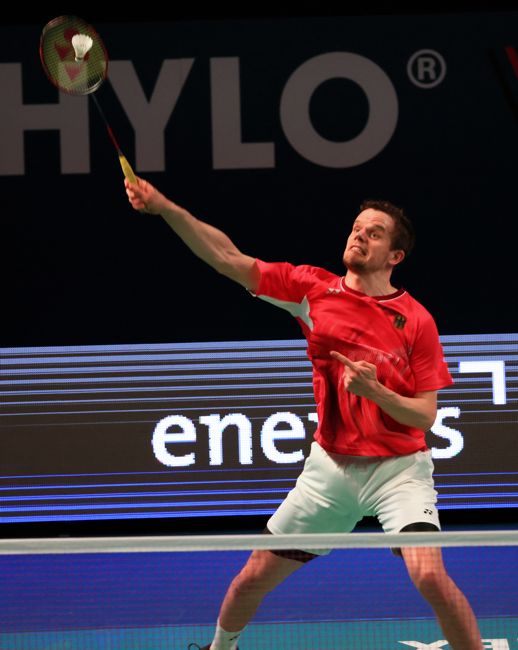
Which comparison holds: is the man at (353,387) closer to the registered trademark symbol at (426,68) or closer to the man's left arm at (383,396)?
the man's left arm at (383,396)

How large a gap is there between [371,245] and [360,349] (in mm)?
380

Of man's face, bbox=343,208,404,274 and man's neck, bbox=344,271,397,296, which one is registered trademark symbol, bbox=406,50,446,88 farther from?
man's neck, bbox=344,271,397,296

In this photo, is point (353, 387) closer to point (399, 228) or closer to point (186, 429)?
point (399, 228)

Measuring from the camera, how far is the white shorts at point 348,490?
371 centimetres

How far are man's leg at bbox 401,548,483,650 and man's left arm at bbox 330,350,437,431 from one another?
1.62 ft

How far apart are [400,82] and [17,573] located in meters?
3.31

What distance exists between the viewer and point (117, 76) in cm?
643

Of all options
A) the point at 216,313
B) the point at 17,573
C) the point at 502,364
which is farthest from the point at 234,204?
the point at 17,573

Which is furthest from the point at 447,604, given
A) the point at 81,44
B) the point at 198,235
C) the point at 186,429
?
the point at 186,429

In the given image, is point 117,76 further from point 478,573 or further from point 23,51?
point 478,573

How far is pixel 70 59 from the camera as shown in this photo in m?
4.46

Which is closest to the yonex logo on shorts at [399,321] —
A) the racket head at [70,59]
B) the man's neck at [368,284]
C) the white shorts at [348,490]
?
the man's neck at [368,284]

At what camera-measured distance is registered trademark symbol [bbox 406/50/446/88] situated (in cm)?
641

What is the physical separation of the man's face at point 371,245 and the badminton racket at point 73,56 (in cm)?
94
